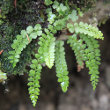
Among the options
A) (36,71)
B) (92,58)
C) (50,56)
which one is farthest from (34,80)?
(92,58)

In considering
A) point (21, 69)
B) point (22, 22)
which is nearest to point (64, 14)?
point (22, 22)

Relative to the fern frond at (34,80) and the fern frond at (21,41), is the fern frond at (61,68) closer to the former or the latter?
the fern frond at (34,80)

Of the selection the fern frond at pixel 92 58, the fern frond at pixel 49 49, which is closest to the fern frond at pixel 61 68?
the fern frond at pixel 49 49

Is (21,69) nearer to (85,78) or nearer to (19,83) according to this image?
(19,83)

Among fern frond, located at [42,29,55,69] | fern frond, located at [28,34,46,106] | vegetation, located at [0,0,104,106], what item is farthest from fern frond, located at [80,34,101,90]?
fern frond, located at [28,34,46,106]

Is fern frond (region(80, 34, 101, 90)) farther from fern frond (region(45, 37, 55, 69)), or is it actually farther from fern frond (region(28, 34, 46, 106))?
fern frond (region(28, 34, 46, 106))
